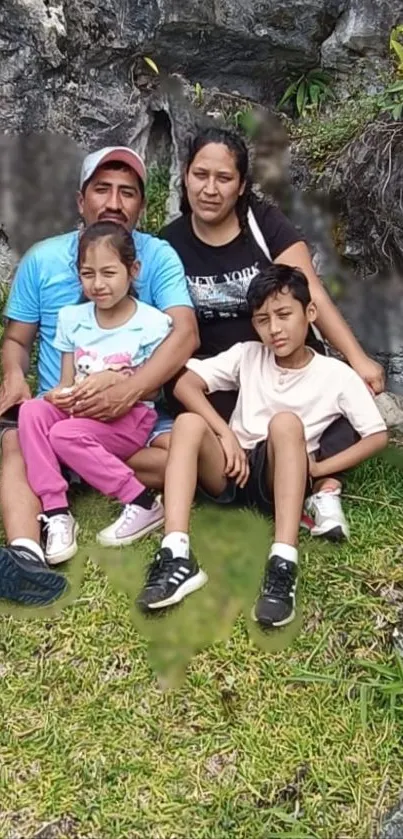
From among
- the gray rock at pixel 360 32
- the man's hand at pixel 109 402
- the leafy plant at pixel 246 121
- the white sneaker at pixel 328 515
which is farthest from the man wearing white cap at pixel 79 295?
the gray rock at pixel 360 32

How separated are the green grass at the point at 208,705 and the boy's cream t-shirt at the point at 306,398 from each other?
411mm

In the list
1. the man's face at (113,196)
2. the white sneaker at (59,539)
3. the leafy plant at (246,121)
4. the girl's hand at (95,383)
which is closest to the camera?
the white sneaker at (59,539)

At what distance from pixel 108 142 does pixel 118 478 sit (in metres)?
3.17

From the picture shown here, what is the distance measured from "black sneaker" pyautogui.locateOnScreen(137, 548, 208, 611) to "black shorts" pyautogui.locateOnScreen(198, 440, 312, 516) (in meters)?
0.45

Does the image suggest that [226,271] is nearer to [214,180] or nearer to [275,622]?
[214,180]

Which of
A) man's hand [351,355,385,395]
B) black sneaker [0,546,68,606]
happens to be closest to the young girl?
black sneaker [0,546,68,606]

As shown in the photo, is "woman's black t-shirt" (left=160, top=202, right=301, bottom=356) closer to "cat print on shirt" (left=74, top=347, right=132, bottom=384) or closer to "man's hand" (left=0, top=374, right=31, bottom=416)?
"cat print on shirt" (left=74, top=347, right=132, bottom=384)

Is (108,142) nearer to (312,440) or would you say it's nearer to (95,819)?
(312,440)

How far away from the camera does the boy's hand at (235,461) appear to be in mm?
3461

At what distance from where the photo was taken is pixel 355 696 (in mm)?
2930

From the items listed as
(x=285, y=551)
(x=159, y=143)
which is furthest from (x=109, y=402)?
(x=159, y=143)

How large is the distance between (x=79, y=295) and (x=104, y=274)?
302 millimetres

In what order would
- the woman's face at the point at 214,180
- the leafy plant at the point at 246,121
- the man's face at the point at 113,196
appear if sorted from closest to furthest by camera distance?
the woman's face at the point at 214,180 → the man's face at the point at 113,196 → the leafy plant at the point at 246,121

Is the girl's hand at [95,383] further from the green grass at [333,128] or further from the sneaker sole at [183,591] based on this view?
the green grass at [333,128]
